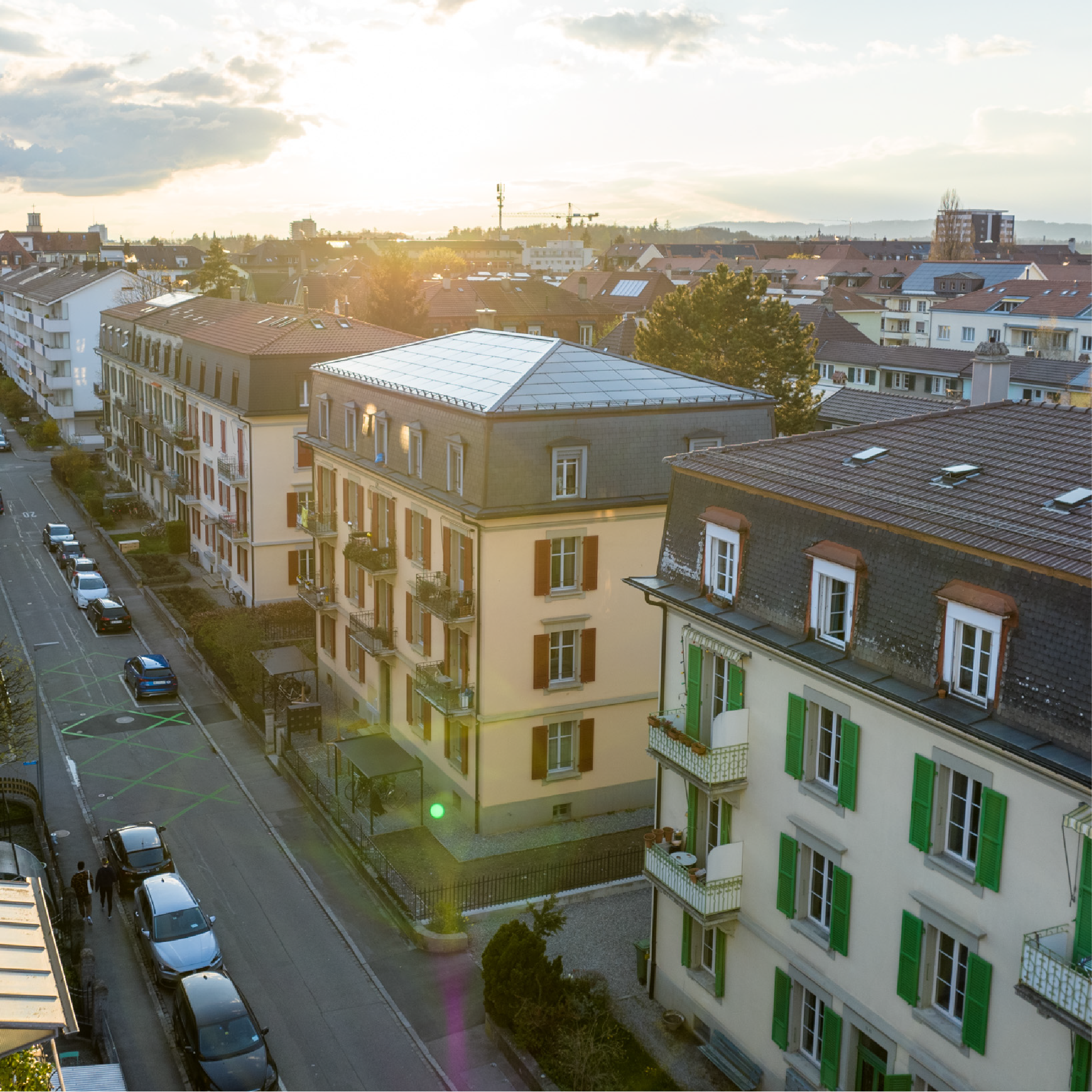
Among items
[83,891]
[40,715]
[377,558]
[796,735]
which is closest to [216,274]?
[40,715]

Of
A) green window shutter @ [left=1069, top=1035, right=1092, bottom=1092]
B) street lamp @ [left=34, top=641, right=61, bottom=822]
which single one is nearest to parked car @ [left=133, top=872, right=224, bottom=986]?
street lamp @ [left=34, top=641, right=61, bottom=822]

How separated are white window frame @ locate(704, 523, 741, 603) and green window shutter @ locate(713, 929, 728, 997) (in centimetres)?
691

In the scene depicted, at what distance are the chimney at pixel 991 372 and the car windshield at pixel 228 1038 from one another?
23138 millimetres

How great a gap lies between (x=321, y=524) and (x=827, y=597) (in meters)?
26.1

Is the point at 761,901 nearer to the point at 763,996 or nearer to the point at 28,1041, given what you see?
the point at 763,996

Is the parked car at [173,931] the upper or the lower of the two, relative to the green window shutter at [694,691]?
lower

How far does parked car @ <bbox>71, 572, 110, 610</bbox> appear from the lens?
5703cm

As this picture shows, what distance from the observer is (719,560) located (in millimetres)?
23422

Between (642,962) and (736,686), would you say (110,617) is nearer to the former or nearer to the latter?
(642,962)

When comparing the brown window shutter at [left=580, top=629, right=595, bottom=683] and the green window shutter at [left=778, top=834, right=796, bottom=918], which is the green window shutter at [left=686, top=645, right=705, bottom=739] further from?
the brown window shutter at [left=580, top=629, right=595, bottom=683]

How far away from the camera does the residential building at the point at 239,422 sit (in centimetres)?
5284

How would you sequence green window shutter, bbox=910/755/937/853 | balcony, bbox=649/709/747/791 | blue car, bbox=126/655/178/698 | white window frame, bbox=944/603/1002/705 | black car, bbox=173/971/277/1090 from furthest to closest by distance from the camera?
blue car, bbox=126/655/178/698
black car, bbox=173/971/277/1090
balcony, bbox=649/709/747/791
green window shutter, bbox=910/755/937/853
white window frame, bbox=944/603/1002/705

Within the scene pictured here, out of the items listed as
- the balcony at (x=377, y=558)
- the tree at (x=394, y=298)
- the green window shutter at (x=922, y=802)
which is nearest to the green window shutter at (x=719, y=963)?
the green window shutter at (x=922, y=802)

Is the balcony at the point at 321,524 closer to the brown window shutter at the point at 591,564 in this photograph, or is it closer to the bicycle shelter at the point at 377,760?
the bicycle shelter at the point at 377,760
